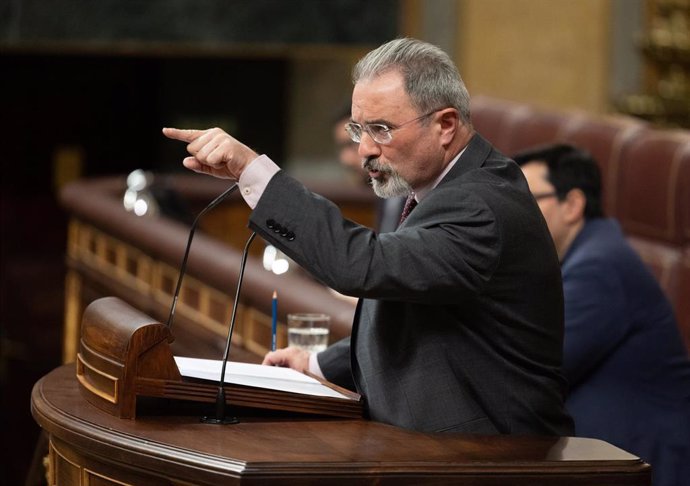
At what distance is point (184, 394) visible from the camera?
210cm

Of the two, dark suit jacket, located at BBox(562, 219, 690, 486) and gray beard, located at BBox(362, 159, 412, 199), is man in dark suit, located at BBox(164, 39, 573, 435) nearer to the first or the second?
gray beard, located at BBox(362, 159, 412, 199)

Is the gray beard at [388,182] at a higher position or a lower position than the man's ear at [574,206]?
higher

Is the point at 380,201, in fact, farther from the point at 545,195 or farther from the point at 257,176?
the point at 257,176

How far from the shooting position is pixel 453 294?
2.07m

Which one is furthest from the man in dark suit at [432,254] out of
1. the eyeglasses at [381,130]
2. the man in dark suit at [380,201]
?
the man in dark suit at [380,201]

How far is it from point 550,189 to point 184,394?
1.69 m

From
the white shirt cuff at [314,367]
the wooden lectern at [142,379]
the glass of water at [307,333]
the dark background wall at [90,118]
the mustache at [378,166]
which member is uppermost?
the mustache at [378,166]

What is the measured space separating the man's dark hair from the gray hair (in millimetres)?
1340

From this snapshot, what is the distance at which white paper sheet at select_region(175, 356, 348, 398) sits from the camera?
2.18 metres

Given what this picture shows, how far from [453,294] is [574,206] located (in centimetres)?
152

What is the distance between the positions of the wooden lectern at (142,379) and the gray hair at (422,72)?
0.54 metres

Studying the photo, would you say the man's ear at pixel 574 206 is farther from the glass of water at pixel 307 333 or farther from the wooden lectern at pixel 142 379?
the wooden lectern at pixel 142 379

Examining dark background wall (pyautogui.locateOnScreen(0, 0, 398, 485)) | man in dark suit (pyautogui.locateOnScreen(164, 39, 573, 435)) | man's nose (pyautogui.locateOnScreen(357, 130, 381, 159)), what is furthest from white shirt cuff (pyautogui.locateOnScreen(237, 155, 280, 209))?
dark background wall (pyautogui.locateOnScreen(0, 0, 398, 485))

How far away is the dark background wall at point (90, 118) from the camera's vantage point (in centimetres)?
737
